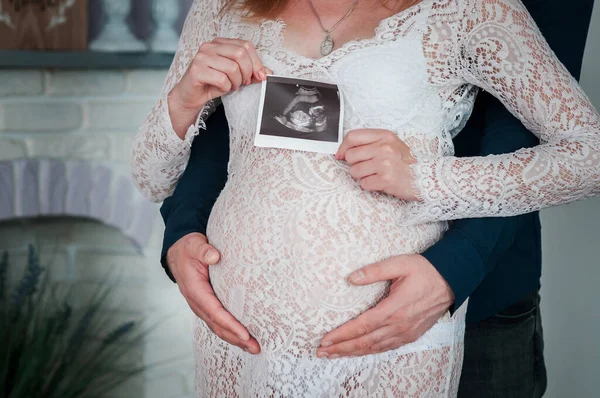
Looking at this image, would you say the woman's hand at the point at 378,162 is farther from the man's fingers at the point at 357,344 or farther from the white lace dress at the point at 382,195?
the man's fingers at the point at 357,344

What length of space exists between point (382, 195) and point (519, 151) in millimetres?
253

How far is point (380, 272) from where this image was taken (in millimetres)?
1049

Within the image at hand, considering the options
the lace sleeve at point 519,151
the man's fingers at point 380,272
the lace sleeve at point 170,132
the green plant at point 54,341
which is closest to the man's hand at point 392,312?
the man's fingers at point 380,272

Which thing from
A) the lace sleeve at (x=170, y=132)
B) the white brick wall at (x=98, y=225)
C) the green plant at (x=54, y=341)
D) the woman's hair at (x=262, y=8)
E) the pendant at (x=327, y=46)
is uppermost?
the woman's hair at (x=262, y=8)

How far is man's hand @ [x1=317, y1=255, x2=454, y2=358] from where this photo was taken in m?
1.05

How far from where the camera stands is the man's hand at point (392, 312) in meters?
1.05

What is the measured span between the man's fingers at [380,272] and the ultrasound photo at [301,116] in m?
0.21

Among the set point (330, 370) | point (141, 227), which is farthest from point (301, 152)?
point (141, 227)

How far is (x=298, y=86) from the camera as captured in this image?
1.12 meters

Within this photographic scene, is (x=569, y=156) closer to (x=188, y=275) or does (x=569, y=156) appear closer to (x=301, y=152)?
(x=301, y=152)

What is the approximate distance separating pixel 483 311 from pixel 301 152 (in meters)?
0.57

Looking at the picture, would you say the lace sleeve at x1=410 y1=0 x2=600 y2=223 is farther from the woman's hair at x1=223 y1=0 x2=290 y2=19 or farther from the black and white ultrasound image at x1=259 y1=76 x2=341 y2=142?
the woman's hair at x1=223 y1=0 x2=290 y2=19

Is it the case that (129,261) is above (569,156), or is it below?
below

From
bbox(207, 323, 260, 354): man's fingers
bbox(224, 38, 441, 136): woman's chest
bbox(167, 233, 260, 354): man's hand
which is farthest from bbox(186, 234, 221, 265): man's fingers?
bbox(224, 38, 441, 136): woman's chest
